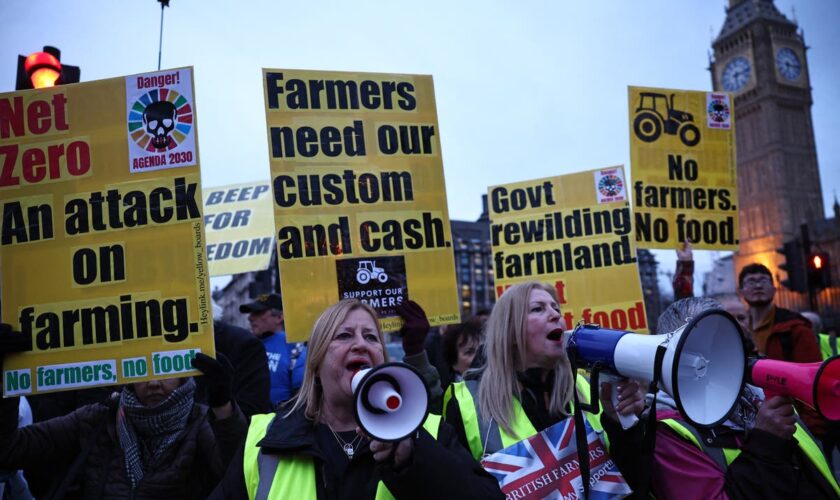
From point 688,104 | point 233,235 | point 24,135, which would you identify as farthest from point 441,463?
point 233,235

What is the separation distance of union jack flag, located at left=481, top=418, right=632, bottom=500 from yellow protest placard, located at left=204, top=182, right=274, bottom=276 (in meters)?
5.93

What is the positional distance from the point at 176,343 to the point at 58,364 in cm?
62

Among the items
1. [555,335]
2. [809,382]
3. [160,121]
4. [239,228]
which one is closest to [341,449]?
[555,335]

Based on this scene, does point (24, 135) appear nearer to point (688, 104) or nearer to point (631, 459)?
point (631, 459)

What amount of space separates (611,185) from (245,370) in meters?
4.01

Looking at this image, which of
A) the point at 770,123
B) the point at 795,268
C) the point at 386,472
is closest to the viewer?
the point at 386,472

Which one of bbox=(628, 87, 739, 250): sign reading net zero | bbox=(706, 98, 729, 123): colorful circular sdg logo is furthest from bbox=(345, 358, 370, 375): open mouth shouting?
bbox=(706, 98, 729, 123): colorful circular sdg logo

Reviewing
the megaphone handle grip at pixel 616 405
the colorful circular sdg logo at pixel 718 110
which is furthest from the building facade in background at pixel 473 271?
the megaphone handle grip at pixel 616 405

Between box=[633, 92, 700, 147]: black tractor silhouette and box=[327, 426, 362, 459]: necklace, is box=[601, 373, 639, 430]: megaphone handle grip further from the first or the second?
box=[633, 92, 700, 147]: black tractor silhouette

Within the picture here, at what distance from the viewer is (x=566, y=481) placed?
2869 millimetres

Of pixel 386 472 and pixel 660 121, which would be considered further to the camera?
pixel 660 121

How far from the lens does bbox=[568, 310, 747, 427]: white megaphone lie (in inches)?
91.0

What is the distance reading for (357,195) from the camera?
15.4ft

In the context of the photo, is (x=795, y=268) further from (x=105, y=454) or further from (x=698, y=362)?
(x=105, y=454)
